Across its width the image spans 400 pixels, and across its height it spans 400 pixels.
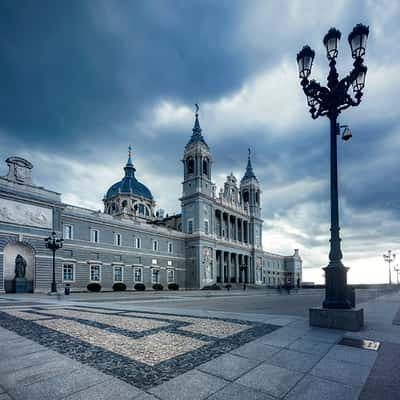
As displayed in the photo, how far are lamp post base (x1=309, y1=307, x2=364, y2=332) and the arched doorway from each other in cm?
3218

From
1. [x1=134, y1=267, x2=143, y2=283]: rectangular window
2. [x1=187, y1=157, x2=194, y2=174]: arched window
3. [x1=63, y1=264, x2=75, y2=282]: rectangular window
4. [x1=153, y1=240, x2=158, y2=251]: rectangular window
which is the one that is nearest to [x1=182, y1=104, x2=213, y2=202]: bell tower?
[x1=187, y1=157, x2=194, y2=174]: arched window

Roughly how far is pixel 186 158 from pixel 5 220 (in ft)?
116

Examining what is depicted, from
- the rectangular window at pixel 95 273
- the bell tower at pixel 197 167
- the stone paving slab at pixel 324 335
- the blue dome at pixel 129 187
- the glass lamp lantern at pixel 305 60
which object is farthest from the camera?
the blue dome at pixel 129 187

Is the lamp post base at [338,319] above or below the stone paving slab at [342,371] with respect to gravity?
below

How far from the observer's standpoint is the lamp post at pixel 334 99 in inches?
301

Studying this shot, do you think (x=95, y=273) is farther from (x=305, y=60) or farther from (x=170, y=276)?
(x=305, y=60)

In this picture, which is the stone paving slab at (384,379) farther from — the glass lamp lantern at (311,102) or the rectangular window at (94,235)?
the rectangular window at (94,235)

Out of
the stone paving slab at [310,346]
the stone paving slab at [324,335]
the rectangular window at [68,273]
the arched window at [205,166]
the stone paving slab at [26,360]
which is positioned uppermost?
the arched window at [205,166]

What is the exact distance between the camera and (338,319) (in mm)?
7152

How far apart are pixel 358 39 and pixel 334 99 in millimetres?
1627

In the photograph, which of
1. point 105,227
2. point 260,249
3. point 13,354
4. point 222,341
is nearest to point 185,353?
point 222,341

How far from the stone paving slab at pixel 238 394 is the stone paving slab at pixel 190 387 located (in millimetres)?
94

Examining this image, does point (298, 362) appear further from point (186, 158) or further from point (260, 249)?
point (260, 249)

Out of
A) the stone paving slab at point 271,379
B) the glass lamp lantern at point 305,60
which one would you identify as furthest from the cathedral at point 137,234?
the stone paving slab at point 271,379
